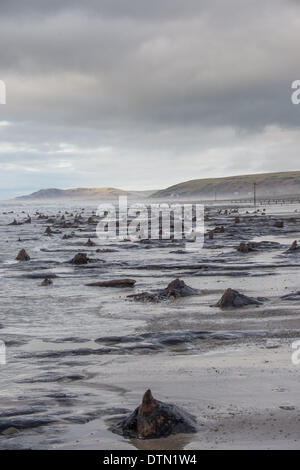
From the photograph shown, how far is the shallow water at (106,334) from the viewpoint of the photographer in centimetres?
462

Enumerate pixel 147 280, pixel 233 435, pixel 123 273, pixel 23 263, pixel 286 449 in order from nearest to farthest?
pixel 286 449 < pixel 233 435 < pixel 147 280 < pixel 123 273 < pixel 23 263

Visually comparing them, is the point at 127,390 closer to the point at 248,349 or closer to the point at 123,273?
the point at 248,349

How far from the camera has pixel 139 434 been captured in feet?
13.9

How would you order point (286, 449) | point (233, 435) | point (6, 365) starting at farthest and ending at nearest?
point (6, 365) → point (233, 435) → point (286, 449)

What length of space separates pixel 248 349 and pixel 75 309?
12.3ft

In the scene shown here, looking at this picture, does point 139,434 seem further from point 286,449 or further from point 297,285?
point 297,285

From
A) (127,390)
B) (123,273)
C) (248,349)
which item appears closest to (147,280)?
(123,273)

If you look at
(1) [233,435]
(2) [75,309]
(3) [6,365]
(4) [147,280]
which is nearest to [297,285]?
(4) [147,280]

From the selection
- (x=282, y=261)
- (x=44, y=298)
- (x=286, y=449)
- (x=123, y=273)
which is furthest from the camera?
(x=282, y=261)

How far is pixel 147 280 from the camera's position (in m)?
12.8

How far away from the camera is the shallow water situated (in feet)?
15.1

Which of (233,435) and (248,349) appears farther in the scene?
(248,349)

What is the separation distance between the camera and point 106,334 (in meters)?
7.54

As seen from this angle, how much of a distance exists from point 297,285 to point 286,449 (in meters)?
7.57
